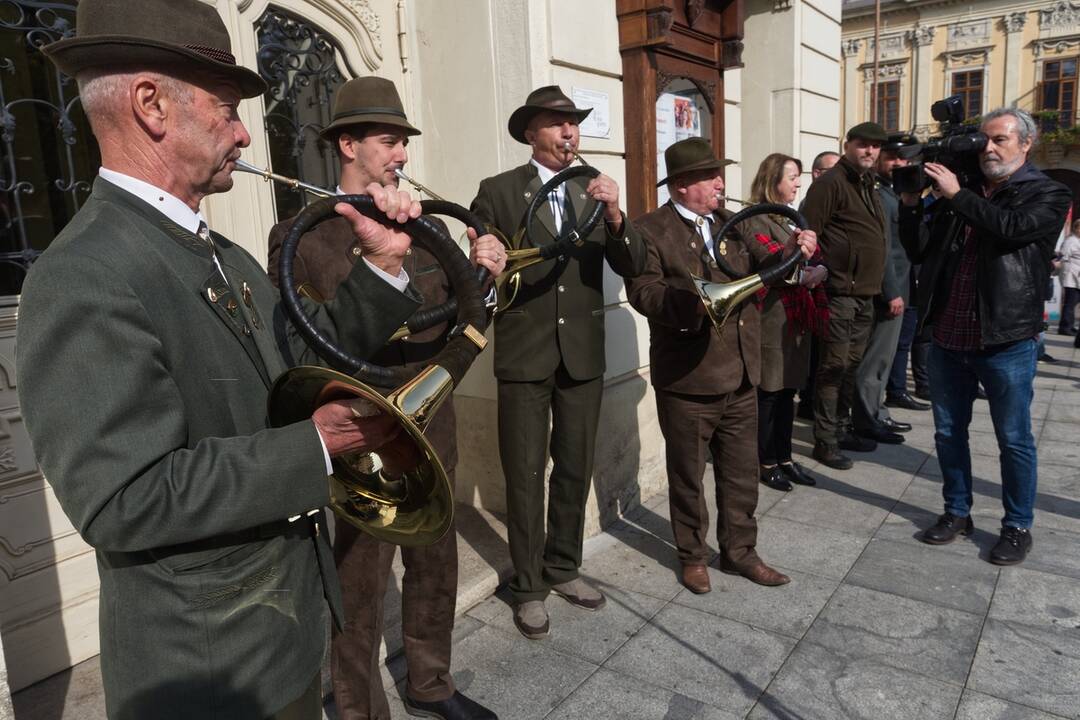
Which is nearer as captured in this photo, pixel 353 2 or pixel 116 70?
pixel 116 70

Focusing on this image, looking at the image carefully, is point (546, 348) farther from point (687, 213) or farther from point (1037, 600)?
point (1037, 600)

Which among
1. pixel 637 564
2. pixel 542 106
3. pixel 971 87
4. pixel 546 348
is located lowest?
pixel 637 564

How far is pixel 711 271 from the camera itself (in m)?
3.54

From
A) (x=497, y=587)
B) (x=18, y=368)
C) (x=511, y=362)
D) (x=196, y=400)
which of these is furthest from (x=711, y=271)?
(x=18, y=368)

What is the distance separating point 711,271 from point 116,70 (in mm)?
2729

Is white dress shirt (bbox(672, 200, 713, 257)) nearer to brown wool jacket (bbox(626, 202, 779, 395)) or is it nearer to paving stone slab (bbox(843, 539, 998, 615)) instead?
brown wool jacket (bbox(626, 202, 779, 395))

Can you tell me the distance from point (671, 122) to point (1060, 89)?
3252 centimetres

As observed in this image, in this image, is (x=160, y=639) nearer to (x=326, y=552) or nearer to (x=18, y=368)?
(x=326, y=552)

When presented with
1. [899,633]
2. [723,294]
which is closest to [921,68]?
[723,294]

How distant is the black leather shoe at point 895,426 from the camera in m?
5.93

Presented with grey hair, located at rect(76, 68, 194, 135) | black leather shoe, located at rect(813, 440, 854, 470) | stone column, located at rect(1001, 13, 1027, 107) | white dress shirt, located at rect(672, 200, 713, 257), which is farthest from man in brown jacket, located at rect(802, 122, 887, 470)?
stone column, located at rect(1001, 13, 1027, 107)

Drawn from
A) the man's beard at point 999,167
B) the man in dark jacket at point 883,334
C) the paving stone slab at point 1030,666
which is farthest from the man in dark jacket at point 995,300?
the man in dark jacket at point 883,334

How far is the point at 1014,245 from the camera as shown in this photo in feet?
11.7

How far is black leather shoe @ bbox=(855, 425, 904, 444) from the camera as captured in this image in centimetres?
578
